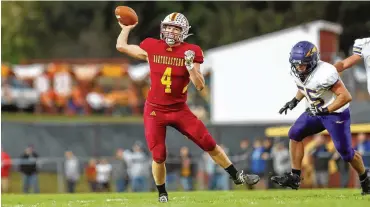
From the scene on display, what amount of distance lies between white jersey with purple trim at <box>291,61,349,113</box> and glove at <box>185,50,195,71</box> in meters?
1.25

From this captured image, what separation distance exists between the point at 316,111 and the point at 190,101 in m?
23.0

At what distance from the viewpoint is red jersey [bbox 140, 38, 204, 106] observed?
354 inches

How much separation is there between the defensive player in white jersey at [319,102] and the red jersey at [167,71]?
1062 mm

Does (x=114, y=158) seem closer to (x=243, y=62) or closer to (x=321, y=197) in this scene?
(x=243, y=62)

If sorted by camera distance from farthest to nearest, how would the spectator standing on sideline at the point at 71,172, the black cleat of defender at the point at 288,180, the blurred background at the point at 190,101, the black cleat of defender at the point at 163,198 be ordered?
the spectator standing on sideline at the point at 71,172
the blurred background at the point at 190,101
the black cleat of defender at the point at 288,180
the black cleat of defender at the point at 163,198

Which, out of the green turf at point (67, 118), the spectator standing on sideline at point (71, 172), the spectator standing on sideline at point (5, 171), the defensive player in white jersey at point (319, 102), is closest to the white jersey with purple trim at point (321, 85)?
the defensive player in white jersey at point (319, 102)

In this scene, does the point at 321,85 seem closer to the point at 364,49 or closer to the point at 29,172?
the point at 364,49

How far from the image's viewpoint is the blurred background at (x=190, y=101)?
18062 mm

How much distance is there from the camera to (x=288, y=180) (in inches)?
380

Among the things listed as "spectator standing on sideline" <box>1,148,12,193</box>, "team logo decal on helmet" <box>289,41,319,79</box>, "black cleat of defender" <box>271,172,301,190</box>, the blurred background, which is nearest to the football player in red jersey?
"black cleat of defender" <box>271,172,301,190</box>

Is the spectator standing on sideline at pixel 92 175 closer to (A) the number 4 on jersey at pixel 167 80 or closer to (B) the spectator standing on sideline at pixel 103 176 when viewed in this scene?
(B) the spectator standing on sideline at pixel 103 176

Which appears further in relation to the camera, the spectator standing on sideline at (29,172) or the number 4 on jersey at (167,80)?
the spectator standing on sideline at (29,172)

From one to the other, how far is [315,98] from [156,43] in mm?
1677

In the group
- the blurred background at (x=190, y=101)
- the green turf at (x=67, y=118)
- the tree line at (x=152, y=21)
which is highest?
the tree line at (x=152, y=21)
